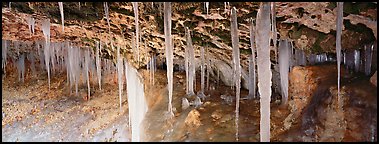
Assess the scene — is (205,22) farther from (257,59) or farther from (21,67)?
(21,67)

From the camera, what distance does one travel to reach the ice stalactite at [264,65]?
13.6ft

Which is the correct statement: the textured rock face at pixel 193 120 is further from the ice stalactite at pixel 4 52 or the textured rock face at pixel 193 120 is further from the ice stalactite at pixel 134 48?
the ice stalactite at pixel 4 52

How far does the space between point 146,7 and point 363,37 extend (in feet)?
9.78

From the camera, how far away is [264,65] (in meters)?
4.37

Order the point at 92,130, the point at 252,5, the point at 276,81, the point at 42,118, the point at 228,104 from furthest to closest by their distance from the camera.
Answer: the point at 42,118 → the point at 92,130 → the point at 276,81 → the point at 228,104 → the point at 252,5

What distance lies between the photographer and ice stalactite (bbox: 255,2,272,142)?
4.16 metres

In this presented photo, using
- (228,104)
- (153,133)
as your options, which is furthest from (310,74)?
(153,133)

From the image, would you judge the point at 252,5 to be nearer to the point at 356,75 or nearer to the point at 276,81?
the point at 356,75

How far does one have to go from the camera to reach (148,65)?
8266 millimetres

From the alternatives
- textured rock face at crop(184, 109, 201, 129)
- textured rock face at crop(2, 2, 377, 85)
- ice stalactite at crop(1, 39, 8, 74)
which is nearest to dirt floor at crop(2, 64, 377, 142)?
textured rock face at crop(184, 109, 201, 129)

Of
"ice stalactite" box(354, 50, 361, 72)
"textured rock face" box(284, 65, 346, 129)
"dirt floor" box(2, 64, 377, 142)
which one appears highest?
"ice stalactite" box(354, 50, 361, 72)

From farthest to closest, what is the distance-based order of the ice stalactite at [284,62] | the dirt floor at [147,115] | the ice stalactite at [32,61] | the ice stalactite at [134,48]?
1. the ice stalactite at [32,61]
2. the ice stalactite at [134,48]
3. the ice stalactite at [284,62]
4. the dirt floor at [147,115]

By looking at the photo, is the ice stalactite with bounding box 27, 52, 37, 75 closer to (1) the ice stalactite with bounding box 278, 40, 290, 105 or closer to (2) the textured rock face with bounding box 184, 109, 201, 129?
(2) the textured rock face with bounding box 184, 109, 201, 129

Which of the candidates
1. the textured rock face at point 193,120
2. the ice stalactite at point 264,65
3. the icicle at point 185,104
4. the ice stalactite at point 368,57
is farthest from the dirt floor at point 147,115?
the ice stalactite at point 264,65
